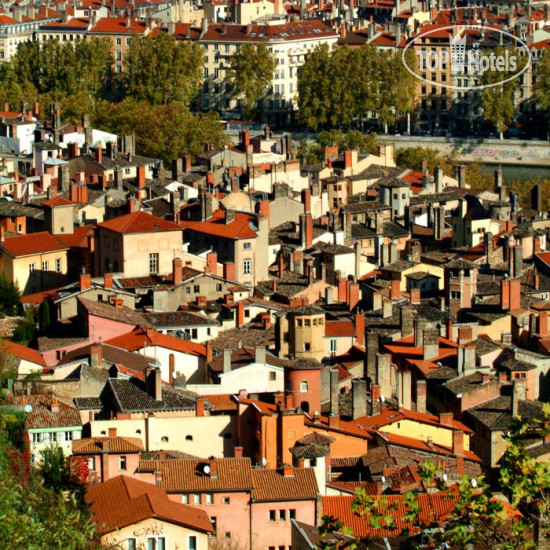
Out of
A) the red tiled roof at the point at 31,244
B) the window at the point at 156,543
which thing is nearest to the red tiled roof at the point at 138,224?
the red tiled roof at the point at 31,244

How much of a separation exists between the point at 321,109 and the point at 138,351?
Answer: 147 feet

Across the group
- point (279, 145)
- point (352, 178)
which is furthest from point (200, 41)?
point (352, 178)

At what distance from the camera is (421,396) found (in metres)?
34.6

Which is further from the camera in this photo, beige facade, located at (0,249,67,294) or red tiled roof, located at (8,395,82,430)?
beige facade, located at (0,249,67,294)

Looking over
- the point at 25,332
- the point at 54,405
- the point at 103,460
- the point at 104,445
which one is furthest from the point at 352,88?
the point at 103,460

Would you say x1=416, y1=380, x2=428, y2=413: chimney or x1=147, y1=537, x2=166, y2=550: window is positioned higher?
x1=147, y1=537, x2=166, y2=550: window

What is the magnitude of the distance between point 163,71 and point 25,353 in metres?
48.2

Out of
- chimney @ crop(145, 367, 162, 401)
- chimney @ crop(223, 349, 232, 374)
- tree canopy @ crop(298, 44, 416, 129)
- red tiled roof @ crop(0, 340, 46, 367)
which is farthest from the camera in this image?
tree canopy @ crop(298, 44, 416, 129)

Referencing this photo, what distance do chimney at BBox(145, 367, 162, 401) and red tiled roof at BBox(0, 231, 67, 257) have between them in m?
12.5

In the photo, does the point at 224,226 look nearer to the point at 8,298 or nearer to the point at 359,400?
the point at 8,298

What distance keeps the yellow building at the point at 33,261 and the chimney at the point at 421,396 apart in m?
11.0

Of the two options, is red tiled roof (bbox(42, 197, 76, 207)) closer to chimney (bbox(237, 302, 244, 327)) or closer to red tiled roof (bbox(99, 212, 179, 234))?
red tiled roof (bbox(99, 212, 179, 234))

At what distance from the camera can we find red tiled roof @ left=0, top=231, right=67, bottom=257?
43.7 meters

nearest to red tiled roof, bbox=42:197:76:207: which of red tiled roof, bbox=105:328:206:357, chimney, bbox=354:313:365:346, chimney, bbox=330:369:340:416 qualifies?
chimney, bbox=354:313:365:346
